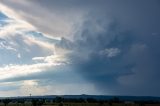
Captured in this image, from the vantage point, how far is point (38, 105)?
476ft

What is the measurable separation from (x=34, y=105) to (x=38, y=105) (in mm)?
6414

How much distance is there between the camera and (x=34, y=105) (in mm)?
138875
